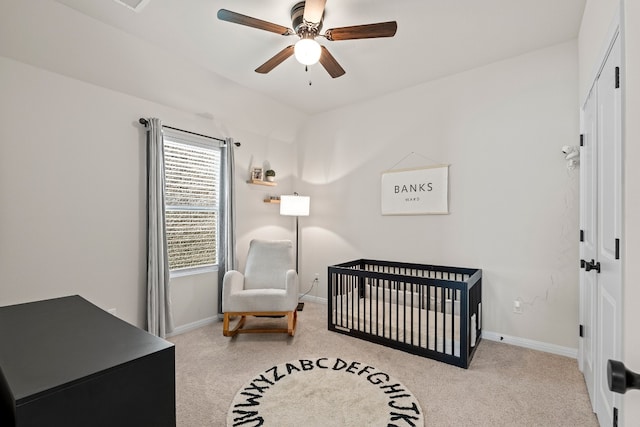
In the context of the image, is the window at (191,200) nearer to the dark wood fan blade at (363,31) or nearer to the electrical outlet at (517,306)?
the dark wood fan blade at (363,31)

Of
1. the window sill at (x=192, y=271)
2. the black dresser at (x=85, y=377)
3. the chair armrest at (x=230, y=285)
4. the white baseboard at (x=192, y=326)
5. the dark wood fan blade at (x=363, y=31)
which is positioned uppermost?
the dark wood fan blade at (x=363, y=31)

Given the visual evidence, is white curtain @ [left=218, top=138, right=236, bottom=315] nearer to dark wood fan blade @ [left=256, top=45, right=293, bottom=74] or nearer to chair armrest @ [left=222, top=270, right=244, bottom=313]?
chair armrest @ [left=222, top=270, right=244, bottom=313]

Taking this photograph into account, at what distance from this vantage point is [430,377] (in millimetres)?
2363

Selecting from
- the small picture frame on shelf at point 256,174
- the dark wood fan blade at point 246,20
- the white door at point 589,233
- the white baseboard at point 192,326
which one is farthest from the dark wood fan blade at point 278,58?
the white baseboard at point 192,326

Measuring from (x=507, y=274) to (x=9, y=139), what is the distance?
432cm

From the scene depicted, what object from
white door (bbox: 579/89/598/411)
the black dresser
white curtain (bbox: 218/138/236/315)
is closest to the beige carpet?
white door (bbox: 579/89/598/411)

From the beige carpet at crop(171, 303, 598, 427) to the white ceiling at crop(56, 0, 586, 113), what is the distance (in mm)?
2708

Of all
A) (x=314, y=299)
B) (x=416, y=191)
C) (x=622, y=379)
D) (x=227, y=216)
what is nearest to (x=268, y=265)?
(x=227, y=216)

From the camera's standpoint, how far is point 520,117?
2912 millimetres

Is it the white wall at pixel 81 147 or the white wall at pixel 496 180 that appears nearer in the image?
the white wall at pixel 81 147

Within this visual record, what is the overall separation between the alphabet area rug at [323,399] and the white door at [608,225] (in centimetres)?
104

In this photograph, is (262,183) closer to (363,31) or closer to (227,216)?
(227,216)

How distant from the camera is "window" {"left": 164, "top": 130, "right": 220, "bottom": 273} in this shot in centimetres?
334

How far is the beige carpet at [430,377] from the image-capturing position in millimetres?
1911
